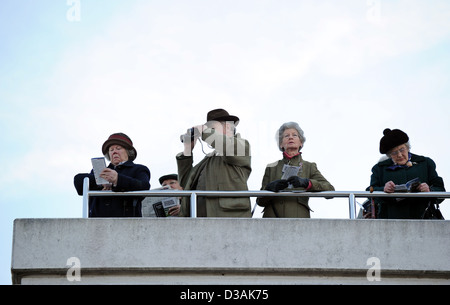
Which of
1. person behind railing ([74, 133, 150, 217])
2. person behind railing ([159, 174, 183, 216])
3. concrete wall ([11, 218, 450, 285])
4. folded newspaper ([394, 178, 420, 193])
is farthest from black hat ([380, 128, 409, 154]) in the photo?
person behind railing ([74, 133, 150, 217])

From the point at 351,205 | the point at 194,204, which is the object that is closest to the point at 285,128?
the point at 351,205

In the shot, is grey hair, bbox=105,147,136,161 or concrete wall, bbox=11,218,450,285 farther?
grey hair, bbox=105,147,136,161

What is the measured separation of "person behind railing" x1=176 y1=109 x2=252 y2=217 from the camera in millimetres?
9133

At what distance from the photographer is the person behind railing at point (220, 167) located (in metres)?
9.13

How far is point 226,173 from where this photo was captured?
366 inches

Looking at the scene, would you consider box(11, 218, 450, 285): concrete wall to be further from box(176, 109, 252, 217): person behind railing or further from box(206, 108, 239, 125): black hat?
box(206, 108, 239, 125): black hat

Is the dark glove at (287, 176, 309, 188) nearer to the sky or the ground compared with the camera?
nearer to the ground

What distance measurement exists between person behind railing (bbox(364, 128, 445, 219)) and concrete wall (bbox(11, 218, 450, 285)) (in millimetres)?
537

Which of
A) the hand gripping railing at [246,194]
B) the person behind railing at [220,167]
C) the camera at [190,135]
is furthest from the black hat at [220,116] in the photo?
the hand gripping railing at [246,194]

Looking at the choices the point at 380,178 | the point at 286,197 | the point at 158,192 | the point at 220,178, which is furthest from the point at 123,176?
the point at 380,178

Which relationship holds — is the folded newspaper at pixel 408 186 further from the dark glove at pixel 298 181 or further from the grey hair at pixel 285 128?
the grey hair at pixel 285 128

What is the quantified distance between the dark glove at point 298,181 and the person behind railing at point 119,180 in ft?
4.66
